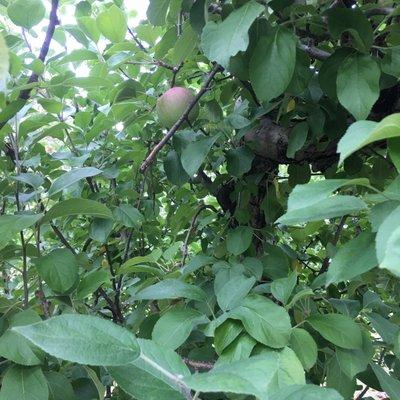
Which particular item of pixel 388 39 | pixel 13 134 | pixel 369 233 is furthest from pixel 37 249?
pixel 388 39

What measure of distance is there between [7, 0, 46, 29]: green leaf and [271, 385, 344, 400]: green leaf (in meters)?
0.74

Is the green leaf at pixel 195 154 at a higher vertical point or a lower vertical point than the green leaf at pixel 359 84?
lower

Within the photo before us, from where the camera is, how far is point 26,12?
799mm

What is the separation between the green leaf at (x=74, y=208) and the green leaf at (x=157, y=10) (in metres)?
0.37

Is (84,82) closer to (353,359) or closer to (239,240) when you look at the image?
(239,240)

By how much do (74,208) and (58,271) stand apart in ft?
0.34

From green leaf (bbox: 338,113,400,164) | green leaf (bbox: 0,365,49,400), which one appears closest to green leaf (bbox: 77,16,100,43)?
green leaf (bbox: 0,365,49,400)

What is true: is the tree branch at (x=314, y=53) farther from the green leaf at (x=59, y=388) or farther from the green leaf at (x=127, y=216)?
the green leaf at (x=59, y=388)

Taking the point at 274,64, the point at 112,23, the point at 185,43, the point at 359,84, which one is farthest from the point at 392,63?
the point at 112,23

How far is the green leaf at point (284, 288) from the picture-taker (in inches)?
24.1

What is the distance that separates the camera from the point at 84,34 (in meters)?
1.02

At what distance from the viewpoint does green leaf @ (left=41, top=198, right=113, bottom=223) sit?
71cm

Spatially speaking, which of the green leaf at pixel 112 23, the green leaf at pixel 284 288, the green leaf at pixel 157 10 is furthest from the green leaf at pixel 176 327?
the green leaf at pixel 112 23

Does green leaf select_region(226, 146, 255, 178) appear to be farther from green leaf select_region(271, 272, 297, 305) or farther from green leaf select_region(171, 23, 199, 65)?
green leaf select_region(271, 272, 297, 305)
